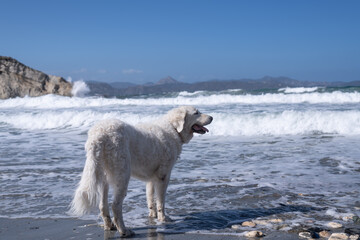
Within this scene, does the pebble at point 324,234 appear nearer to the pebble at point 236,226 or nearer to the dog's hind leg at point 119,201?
the pebble at point 236,226

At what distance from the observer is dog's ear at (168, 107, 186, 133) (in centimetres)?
549

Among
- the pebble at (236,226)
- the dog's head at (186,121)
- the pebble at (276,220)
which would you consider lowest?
the pebble at (236,226)

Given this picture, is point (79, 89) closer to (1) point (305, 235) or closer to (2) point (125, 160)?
(2) point (125, 160)

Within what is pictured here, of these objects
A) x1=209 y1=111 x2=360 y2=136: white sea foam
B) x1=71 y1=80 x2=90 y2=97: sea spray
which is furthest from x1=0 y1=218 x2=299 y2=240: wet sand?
x1=71 y1=80 x2=90 y2=97: sea spray

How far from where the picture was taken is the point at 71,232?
462 cm

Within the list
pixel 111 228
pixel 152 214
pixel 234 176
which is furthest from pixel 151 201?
pixel 234 176

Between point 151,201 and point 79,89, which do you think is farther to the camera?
point 79,89

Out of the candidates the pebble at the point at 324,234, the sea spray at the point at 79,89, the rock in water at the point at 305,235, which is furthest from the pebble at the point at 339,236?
the sea spray at the point at 79,89

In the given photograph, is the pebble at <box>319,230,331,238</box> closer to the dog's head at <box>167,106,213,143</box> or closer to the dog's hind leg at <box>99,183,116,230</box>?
the dog's head at <box>167,106,213,143</box>

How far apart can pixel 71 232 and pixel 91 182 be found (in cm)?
76

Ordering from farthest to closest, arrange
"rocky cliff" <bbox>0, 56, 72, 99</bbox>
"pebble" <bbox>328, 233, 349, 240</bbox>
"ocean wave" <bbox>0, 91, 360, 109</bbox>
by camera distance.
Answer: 1. "rocky cliff" <bbox>0, 56, 72, 99</bbox>
2. "ocean wave" <bbox>0, 91, 360, 109</bbox>
3. "pebble" <bbox>328, 233, 349, 240</bbox>

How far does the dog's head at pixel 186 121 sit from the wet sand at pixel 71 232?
1437 millimetres

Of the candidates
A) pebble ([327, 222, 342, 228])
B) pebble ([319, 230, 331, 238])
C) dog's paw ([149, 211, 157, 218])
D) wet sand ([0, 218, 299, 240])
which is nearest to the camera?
pebble ([319, 230, 331, 238])

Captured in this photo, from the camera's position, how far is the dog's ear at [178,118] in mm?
5492
